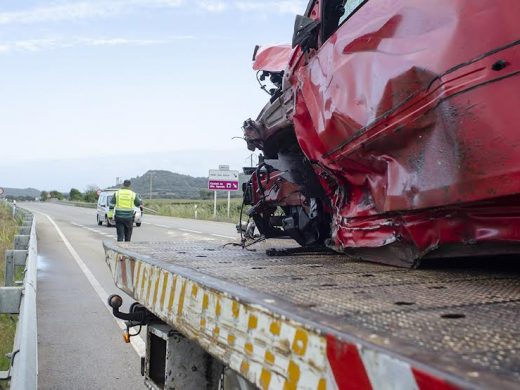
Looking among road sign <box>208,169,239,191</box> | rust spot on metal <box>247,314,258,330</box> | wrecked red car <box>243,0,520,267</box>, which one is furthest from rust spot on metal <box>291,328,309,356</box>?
road sign <box>208,169,239,191</box>

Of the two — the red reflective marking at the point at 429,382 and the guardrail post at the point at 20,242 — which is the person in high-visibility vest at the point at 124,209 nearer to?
the guardrail post at the point at 20,242

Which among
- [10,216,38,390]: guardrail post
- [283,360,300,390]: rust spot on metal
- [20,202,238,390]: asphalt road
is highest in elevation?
[283,360,300,390]: rust spot on metal

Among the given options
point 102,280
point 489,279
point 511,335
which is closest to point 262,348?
point 511,335

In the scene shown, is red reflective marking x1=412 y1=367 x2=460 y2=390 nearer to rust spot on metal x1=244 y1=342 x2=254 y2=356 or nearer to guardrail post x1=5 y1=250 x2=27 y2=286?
rust spot on metal x1=244 y1=342 x2=254 y2=356

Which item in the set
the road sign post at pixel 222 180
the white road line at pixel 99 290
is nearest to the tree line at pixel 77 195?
the road sign post at pixel 222 180

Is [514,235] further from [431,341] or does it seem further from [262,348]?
[262,348]

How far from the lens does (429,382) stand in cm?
116

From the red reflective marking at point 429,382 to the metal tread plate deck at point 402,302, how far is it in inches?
1.5

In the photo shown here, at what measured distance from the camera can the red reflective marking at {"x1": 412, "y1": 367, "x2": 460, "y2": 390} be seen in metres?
1.13

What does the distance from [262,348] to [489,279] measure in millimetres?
1222

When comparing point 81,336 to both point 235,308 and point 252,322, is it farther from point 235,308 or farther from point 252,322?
point 252,322

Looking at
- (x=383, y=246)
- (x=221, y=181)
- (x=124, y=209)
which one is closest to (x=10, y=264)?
(x=383, y=246)

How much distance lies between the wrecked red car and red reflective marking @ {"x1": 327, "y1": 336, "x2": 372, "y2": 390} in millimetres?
973

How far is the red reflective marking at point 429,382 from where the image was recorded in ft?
3.71
